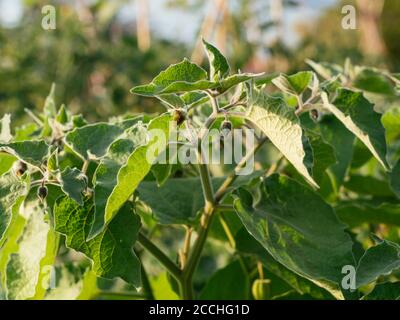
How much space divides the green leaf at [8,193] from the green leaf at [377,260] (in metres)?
0.32

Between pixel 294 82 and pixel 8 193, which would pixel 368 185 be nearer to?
pixel 294 82

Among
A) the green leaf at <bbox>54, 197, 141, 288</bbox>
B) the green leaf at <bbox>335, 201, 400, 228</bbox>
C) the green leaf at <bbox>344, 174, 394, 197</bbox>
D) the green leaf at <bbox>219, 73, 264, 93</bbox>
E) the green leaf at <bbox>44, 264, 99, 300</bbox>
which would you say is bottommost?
the green leaf at <bbox>54, 197, 141, 288</bbox>

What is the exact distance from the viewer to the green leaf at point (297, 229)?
732 mm

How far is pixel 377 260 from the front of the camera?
0.70 metres

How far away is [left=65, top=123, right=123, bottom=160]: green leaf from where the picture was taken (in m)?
0.78

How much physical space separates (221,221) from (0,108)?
262 cm

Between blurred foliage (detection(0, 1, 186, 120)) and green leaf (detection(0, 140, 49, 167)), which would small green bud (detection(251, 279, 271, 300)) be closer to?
green leaf (detection(0, 140, 49, 167))

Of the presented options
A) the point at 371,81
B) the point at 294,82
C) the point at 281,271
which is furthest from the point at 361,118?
the point at 371,81

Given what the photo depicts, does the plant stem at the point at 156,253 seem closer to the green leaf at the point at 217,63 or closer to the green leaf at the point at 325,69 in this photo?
the green leaf at the point at 217,63

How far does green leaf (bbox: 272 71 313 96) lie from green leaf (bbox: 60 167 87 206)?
25 centimetres

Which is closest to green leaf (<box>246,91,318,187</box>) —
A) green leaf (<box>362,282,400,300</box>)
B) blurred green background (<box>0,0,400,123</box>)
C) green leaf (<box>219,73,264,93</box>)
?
green leaf (<box>219,73,264,93</box>)

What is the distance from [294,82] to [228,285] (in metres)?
0.32

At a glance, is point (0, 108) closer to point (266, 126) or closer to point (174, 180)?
point (174, 180)
